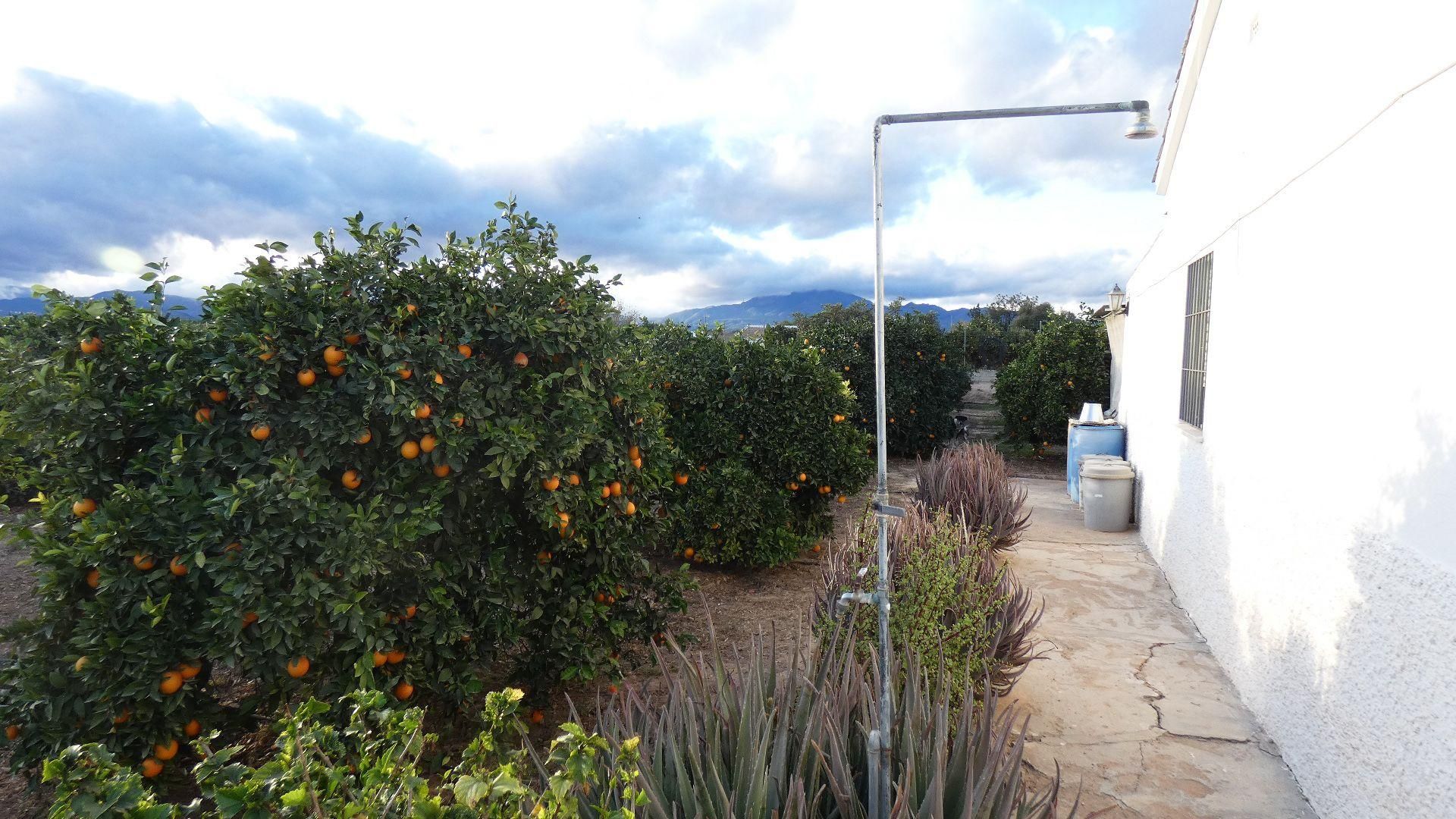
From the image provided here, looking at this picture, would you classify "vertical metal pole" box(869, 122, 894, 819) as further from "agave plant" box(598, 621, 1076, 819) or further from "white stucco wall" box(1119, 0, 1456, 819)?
"white stucco wall" box(1119, 0, 1456, 819)

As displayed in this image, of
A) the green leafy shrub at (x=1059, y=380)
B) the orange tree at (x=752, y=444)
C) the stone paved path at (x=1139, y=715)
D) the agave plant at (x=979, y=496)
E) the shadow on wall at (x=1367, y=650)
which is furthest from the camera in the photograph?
the green leafy shrub at (x=1059, y=380)

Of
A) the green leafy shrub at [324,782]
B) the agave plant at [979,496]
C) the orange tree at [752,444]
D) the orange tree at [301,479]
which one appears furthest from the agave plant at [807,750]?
the agave plant at [979,496]

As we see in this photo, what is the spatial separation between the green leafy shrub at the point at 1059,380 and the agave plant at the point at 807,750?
32.4 ft

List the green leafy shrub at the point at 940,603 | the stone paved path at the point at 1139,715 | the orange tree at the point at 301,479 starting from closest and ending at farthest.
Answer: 1. the orange tree at the point at 301,479
2. the stone paved path at the point at 1139,715
3. the green leafy shrub at the point at 940,603

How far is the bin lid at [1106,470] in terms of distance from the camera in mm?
7066

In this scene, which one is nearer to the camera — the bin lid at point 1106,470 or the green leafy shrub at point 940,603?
the green leafy shrub at point 940,603

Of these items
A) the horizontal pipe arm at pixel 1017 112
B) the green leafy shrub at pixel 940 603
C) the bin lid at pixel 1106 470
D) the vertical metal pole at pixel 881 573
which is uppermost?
the horizontal pipe arm at pixel 1017 112

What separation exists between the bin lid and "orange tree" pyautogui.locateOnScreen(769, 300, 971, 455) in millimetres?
4306

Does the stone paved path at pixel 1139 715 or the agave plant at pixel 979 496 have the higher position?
the agave plant at pixel 979 496

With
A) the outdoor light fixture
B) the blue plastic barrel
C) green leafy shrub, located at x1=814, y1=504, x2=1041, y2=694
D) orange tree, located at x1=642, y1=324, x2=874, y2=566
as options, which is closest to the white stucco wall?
the outdoor light fixture

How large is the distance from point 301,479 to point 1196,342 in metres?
5.42

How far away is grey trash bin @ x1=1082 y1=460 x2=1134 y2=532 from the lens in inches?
279

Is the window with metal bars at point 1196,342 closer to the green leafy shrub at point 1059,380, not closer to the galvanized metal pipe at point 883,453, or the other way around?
the galvanized metal pipe at point 883,453

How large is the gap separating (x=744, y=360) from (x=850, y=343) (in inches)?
230
